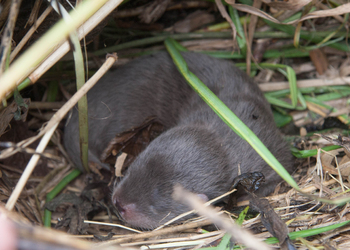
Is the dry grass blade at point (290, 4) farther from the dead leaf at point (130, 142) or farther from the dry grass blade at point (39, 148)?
the dry grass blade at point (39, 148)

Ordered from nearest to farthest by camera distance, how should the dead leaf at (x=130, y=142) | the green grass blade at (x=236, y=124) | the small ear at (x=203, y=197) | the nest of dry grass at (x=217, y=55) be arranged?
the green grass blade at (x=236, y=124) → the nest of dry grass at (x=217, y=55) → the small ear at (x=203, y=197) → the dead leaf at (x=130, y=142)

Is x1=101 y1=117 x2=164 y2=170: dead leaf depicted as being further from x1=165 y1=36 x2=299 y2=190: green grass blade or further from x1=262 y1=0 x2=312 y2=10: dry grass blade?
x1=262 y1=0 x2=312 y2=10: dry grass blade

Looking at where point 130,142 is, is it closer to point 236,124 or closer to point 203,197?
point 203,197

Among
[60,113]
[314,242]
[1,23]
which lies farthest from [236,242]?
[1,23]

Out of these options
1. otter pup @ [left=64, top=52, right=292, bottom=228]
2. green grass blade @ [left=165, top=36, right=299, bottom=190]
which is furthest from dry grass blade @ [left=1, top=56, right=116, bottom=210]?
green grass blade @ [left=165, top=36, right=299, bottom=190]

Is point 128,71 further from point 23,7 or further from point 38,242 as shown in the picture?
point 38,242

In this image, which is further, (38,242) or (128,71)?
(128,71)

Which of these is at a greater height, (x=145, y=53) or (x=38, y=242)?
(x=38, y=242)

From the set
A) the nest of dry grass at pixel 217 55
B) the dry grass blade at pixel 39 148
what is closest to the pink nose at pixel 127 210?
the nest of dry grass at pixel 217 55
